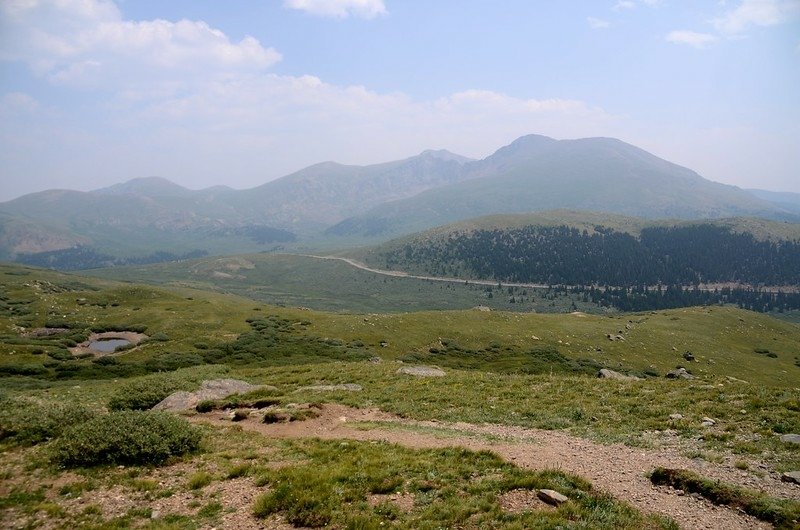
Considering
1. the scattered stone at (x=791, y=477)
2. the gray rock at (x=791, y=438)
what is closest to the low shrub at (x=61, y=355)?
the scattered stone at (x=791, y=477)

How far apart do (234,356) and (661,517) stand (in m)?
52.7

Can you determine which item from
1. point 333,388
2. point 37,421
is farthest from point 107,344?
point 37,421

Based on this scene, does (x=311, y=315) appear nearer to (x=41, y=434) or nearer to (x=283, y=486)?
(x=41, y=434)

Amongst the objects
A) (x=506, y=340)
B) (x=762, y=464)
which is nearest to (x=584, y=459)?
(x=762, y=464)

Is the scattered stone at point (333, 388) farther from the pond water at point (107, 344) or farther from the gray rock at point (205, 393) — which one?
the pond water at point (107, 344)

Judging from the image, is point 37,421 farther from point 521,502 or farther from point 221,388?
point 521,502

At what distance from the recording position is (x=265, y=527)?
40.5ft

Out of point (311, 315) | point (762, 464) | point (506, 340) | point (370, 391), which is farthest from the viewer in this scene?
point (311, 315)

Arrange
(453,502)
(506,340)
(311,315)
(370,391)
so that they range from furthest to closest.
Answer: (311,315)
(506,340)
(370,391)
(453,502)

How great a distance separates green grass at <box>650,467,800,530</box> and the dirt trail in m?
0.34

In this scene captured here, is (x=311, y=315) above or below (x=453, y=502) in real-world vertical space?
below

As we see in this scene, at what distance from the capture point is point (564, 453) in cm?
1803

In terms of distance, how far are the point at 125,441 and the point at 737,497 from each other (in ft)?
69.4

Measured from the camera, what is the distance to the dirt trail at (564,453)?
13148mm
